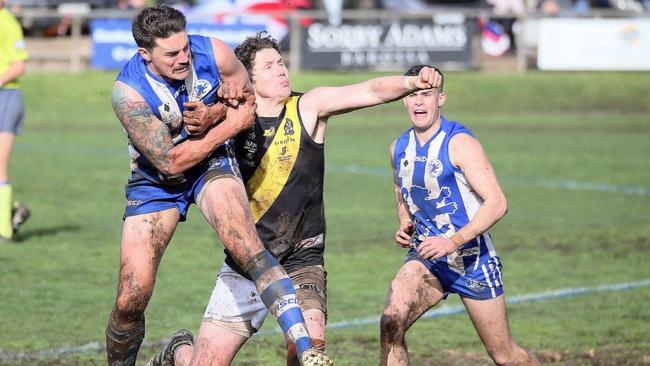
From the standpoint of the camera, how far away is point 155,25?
6180 millimetres

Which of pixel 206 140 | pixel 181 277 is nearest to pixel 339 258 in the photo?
pixel 181 277

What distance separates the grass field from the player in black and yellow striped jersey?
1.65 meters

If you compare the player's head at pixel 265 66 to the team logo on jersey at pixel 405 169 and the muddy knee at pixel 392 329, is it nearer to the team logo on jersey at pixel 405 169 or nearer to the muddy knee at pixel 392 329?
the team logo on jersey at pixel 405 169

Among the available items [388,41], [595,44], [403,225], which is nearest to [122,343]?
[403,225]

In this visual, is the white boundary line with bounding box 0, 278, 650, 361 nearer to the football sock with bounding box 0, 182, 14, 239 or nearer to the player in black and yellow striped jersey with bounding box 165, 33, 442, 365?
the player in black and yellow striped jersey with bounding box 165, 33, 442, 365

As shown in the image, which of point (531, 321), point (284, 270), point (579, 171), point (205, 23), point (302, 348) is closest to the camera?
point (302, 348)

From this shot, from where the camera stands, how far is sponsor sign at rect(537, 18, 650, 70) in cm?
2698

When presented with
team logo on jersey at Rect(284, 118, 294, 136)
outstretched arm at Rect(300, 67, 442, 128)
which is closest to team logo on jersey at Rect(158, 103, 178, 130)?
team logo on jersey at Rect(284, 118, 294, 136)

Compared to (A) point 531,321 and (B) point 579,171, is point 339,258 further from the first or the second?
(B) point 579,171

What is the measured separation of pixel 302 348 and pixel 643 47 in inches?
938

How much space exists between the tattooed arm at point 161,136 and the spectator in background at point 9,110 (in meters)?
6.15

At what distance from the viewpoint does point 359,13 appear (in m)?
27.0

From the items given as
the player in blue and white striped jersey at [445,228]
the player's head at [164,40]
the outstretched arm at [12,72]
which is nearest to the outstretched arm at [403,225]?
the player in blue and white striped jersey at [445,228]

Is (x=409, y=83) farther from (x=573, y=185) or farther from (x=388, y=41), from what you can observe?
(x=388, y=41)
